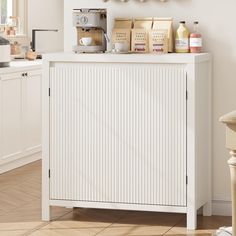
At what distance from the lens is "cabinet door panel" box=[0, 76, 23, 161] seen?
622 centimetres

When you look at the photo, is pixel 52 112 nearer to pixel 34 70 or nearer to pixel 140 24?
pixel 140 24

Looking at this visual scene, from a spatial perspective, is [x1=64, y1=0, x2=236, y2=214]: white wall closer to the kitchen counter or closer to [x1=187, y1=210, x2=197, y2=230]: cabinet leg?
[x1=187, y1=210, x2=197, y2=230]: cabinet leg

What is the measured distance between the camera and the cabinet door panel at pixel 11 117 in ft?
20.4

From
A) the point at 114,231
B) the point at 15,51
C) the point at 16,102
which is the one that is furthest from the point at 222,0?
the point at 15,51

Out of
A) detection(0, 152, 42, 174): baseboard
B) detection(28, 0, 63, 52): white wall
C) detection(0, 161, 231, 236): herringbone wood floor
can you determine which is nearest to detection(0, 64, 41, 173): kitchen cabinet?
detection(0, 152, 42, 174): baseboard

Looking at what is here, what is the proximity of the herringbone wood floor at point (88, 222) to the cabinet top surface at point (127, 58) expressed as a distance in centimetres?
96

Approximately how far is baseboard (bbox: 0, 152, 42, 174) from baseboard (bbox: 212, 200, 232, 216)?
2054 millimetres

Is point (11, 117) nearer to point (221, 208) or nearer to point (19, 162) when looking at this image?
point (19, 162)

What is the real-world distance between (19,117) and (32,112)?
24cm

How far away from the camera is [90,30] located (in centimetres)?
491

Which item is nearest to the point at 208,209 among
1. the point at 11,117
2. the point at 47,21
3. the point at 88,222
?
the point at 88,222

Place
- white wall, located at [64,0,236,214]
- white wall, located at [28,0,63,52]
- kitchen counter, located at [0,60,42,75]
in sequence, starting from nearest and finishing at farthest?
white wall, located at [64,0,236,214]
kitchen counter, located at [0,60,42,75]
white wall, located at [28,0,63,52]

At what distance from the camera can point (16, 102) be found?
641 cm

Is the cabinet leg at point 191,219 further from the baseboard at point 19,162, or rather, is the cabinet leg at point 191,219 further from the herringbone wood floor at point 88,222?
the baseboard at point 19,162
